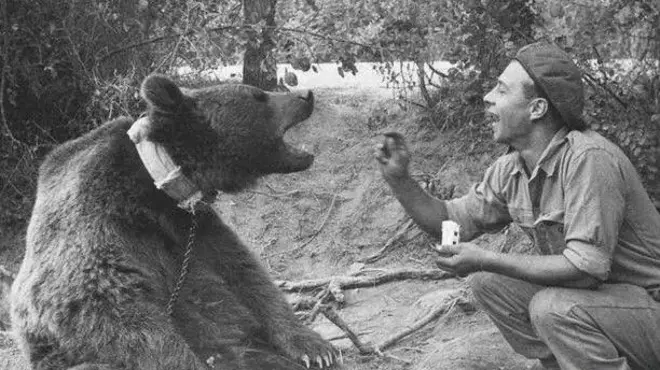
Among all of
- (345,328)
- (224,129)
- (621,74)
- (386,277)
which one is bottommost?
(386,277)

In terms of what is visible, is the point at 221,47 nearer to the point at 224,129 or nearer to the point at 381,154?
the point at 224,129

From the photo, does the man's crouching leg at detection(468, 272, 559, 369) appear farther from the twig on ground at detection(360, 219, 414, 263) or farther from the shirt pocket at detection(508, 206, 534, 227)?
the twig on ground at detection(360, 219, 414, 263)

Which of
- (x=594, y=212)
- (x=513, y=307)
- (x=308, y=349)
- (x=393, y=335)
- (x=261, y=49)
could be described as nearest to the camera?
(x=594, y=212)

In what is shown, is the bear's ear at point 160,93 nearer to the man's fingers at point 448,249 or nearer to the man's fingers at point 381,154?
the man's fingers at point 381,154

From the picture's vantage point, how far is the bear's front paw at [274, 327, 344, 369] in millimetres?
5496

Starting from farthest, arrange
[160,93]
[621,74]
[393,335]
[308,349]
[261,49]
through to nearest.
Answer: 1. [261,49]
2. [621,74]
3. [393,335]
4. [308,349]
5. [160,93]

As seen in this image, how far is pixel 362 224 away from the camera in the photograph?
8.09 m

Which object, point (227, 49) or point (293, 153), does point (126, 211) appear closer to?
point (293, 153)

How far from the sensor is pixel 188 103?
5.38 m

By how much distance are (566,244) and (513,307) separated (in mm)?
469

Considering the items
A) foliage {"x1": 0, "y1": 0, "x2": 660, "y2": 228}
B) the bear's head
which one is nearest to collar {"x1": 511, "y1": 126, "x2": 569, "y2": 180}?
the bear's head

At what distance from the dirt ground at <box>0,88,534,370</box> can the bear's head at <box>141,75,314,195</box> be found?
129 centimetres

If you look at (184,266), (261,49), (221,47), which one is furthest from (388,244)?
(184,266)

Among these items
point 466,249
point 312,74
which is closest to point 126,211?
point 466,249
